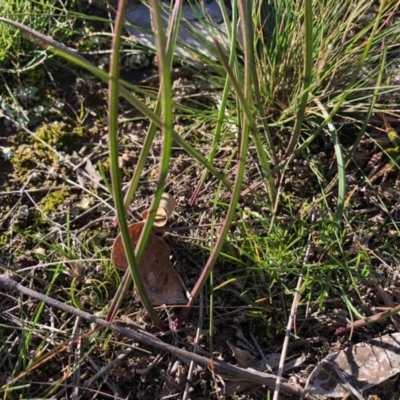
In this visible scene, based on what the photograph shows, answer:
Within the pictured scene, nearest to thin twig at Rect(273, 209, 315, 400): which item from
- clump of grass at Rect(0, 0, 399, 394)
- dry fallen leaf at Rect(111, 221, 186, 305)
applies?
clump of grass at Rect(0, 0, 399, 394)

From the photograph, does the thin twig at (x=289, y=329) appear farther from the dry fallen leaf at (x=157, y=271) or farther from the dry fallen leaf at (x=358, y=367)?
the dry fallen leaf at (x=157, y=271)

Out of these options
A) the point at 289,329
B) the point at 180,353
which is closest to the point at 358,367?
the point at 289,329

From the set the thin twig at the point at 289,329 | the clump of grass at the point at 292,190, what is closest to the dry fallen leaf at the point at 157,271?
the clump of grass at the point at 292,190

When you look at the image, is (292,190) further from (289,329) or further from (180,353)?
(180,353)

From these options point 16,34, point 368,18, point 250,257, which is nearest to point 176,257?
point 250,257

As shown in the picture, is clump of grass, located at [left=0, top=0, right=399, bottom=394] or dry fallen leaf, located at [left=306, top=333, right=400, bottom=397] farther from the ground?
clump of grass, located at [left=0, top=0, right=399, bottom=394]

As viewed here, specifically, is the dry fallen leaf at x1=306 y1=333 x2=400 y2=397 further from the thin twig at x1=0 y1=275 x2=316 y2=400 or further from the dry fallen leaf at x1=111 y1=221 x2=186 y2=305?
the dry fallen leaf at x1=111 y1=221 x2=186 y2=305

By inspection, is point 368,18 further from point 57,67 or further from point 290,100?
point 57,67
